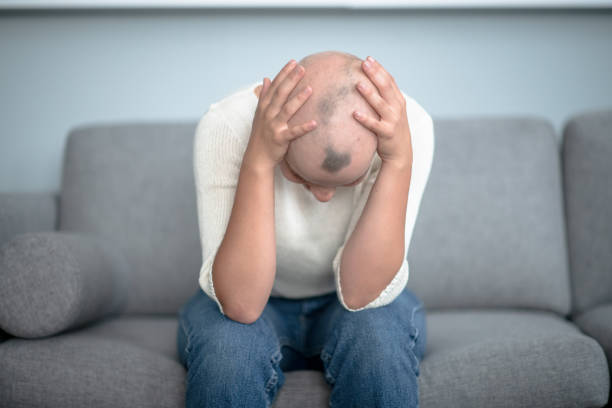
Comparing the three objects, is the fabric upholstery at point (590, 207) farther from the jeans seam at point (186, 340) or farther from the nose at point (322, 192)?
the jeans seam at point (186, 340)

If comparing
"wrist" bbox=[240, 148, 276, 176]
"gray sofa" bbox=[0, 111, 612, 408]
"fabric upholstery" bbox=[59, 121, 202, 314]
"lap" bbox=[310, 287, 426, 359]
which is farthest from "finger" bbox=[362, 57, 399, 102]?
"fabric upholstery" bbox=[59, 121, 202, 314]

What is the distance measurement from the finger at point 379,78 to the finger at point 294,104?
95 millimetres

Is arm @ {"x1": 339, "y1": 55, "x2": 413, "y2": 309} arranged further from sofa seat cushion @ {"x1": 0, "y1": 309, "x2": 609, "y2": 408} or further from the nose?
sofa seat cushion @ {"x1": 0, "y1": 309, "x2": 609, "y2": 408}

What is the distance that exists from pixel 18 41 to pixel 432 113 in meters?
1.45

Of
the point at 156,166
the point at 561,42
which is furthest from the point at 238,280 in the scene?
the point at 561,42

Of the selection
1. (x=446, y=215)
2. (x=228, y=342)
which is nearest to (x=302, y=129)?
(x=228, y=342)

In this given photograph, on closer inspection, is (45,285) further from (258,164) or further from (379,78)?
(379,78)

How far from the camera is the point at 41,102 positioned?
5.98 feet

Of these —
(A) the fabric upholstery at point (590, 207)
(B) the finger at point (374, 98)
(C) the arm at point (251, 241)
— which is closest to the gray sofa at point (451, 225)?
(A) the fabric upholstery at point (590, 207)

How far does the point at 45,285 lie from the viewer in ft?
3.44

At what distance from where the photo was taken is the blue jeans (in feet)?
2.65

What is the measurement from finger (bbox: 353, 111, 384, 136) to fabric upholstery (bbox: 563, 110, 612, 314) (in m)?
0.96

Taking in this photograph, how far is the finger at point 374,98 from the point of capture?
2.52 feet

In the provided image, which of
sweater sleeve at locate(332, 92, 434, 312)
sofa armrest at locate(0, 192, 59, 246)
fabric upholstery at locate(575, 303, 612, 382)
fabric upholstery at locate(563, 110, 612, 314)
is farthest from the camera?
fabric upholstery at locate(563, 110, 612, 314)
